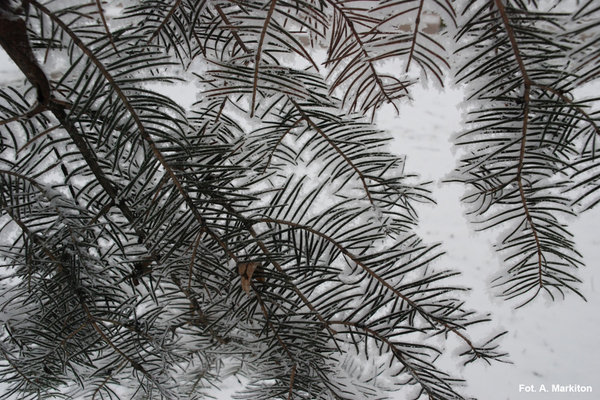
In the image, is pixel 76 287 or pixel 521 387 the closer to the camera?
pixel 76 287

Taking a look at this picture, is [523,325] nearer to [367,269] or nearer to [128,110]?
[367,269]

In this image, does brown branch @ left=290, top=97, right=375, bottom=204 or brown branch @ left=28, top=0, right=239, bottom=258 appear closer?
brown branch @ left=28, top=0, right=239, bottom=258

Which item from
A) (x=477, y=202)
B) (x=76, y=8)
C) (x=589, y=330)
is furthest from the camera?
(x=589, y=330)

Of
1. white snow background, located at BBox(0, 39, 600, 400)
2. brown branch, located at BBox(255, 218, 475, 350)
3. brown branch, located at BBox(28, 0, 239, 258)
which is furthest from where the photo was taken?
white snow background, located at BBox(0, 39, 600, 400)

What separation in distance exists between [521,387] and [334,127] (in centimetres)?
192

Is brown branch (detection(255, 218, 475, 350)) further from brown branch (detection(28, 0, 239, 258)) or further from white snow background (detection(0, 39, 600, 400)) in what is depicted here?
white snow background (detection(0, 39, 600, 400))

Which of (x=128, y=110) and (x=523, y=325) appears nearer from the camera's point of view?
(x=128, y=110)

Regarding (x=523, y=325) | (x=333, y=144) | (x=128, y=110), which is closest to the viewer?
(x=128, y=110)

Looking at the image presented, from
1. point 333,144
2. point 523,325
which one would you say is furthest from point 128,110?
point 523,325

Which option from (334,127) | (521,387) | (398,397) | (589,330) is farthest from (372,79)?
(589,330)

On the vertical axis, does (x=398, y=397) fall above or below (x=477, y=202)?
above

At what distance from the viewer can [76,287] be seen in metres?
0.43

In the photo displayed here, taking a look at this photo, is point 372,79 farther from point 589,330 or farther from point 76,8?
point 589,330

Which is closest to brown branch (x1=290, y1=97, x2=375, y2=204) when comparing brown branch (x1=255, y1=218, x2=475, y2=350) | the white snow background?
brown branch (x1=255, y1=218, x2=475, y2=350)
